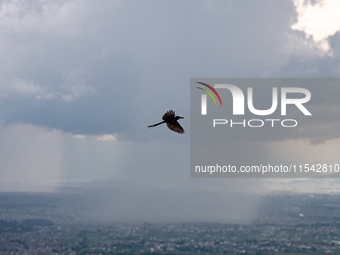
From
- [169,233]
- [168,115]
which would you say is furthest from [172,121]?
[169,233]

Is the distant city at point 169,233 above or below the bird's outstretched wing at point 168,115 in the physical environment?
below

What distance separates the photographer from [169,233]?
155ft

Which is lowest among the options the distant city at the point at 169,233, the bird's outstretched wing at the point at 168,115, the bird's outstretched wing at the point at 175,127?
the distant city at the point at 169,233

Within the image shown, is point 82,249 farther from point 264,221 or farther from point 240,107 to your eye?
point 240,107

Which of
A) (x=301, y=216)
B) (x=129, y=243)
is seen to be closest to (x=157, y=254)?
(x=129, y=243)

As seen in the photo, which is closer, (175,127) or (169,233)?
(175,127)

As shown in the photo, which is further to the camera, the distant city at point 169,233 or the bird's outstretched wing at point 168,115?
the distant city at point 169,233

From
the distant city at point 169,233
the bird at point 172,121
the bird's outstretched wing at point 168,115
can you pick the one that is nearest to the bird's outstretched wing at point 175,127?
the bird at point 172,121

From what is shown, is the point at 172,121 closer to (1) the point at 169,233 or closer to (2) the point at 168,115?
(2) the point at 168,115

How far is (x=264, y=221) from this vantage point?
1914 inches

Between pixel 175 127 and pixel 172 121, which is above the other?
pixel 172 121

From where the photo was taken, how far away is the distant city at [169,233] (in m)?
42.5

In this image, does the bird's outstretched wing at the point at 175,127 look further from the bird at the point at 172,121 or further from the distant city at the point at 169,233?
the distant city at the point at 169,233

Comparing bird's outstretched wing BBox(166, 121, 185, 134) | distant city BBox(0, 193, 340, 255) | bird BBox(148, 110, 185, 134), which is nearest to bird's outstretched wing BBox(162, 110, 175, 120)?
bird BBox(148, 110, 185, 134)
